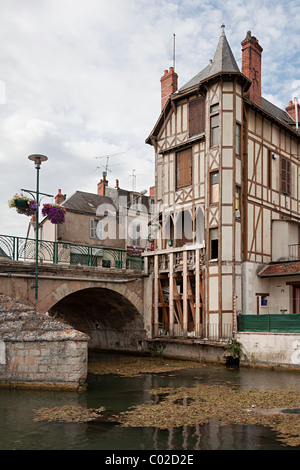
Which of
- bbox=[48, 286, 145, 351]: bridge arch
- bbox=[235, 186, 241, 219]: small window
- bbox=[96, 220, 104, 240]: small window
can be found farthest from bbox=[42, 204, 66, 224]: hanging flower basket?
bbox=[96, 220, 104, 240]: small window

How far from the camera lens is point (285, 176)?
20.5 metres

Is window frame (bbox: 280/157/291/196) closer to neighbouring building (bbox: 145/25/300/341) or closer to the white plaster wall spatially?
neighbouring building (bbox: 145/25/300/341)

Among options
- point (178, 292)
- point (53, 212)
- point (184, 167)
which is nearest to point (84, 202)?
point (184, 167)

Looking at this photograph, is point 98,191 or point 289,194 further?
point 98,191

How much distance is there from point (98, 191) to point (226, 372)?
2053 cm

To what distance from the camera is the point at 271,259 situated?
19.0 m

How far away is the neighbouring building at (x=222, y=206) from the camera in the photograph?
17172mm

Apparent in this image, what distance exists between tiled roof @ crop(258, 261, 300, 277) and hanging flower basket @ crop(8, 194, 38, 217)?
9034 millimetres

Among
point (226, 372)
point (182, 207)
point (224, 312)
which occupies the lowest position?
point (226, 372)

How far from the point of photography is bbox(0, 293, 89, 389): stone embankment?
408 inches

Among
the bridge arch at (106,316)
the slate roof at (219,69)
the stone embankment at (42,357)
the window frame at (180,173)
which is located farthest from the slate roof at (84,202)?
the stone embankment at (42,357)
